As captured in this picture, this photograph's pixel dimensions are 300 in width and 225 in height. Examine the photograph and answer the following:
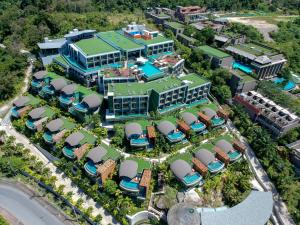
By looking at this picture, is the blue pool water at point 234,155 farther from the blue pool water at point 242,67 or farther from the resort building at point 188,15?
the resort building at point 188,15

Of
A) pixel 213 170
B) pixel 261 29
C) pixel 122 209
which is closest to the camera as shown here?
pixel 122 209

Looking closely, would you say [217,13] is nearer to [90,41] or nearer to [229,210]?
[90,41]

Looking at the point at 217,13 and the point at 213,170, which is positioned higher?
the point at 217,13

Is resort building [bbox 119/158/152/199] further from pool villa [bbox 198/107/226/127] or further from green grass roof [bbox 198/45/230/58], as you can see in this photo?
green grass roof [bbox 198/45/230/58]

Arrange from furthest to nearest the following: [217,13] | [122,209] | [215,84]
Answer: [217,13] < [215,84] < [122,209]

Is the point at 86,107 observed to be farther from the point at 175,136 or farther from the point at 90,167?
the point at 175,136

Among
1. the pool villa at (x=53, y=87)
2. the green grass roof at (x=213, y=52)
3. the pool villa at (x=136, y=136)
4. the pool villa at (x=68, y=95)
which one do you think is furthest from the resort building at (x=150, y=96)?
the green grass roof at (x=213, y=52)

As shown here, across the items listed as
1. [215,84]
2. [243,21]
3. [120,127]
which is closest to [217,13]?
[243,21]
